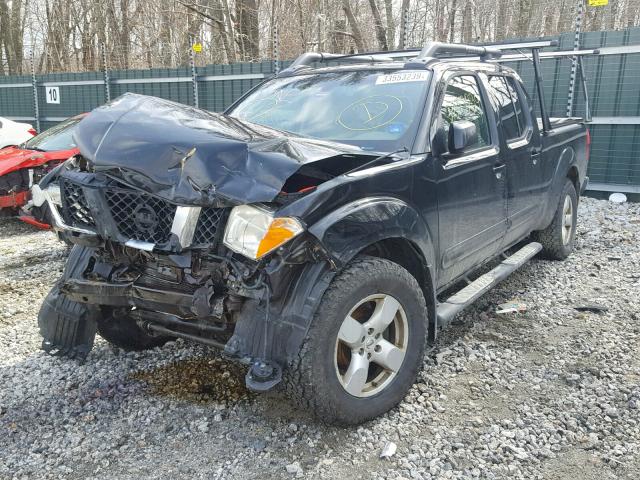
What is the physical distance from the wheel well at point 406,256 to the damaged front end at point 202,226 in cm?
49

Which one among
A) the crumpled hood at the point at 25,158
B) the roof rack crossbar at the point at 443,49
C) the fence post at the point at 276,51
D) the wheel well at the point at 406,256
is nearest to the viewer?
the wheel well at the point at 406,256

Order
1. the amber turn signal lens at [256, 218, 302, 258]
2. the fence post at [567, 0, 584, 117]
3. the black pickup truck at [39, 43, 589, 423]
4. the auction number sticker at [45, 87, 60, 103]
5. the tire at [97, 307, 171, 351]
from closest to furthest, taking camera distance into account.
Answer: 1. the amber turn signal lens at [256, 218, 302, 258]
2. the black pickup truck at [39, 43, 589, 423]
3. the tire at [97, 307, 171, 351]
4. the fence post at [567, 0, 584, 117]
5. the auction number sticker at [45, 87, 60, 103]

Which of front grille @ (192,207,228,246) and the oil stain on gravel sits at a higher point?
front grille @ (192,207,228,246)

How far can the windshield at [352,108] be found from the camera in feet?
11.9

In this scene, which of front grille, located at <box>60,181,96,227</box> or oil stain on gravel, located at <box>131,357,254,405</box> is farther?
oil stain on gravel, located at <box>131,357,254,405</box>

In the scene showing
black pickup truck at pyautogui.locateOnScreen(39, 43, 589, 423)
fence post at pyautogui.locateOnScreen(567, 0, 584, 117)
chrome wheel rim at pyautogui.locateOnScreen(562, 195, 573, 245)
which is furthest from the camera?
fence post at pyautogui.locateOnScreen(567, 0, 584, 117)

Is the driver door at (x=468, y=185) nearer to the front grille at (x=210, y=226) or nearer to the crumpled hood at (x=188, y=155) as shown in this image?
the crumpled hood at (x=188, y=155)

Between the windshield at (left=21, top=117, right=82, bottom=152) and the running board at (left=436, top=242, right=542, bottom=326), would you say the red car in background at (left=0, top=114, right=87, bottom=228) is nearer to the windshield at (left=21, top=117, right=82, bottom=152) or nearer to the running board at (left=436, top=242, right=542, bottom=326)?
the windshield at (left=21, top=117, right=82, bottom=152)

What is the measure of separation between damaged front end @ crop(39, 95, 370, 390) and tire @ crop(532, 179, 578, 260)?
337cm

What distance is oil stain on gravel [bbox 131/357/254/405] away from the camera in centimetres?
347

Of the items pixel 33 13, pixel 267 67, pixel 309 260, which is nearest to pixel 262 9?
pixel 267 67

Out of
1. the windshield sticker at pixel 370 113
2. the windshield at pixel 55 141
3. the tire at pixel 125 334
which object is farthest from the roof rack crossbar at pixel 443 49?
the windshield at pixel 55 141

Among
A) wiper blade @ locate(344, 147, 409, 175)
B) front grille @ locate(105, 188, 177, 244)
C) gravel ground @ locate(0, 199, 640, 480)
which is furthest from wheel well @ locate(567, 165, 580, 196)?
front grille @ locate(105, 188, 177, 244)

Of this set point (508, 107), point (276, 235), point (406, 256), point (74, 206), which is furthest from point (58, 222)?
point (508, 107)
